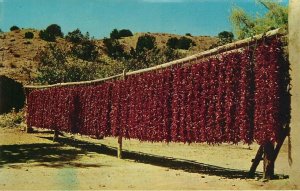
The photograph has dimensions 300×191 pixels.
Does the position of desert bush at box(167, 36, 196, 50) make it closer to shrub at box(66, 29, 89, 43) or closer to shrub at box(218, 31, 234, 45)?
shrub at box(218, 31, 234, 45)

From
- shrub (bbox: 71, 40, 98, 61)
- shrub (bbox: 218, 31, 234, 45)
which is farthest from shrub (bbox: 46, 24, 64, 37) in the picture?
shrub (bbox: 218, 31, 234, 45)

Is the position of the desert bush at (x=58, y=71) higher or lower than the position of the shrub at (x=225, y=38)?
lower

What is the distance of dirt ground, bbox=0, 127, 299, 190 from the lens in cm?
927

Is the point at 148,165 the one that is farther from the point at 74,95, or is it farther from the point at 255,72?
the point at 74,95

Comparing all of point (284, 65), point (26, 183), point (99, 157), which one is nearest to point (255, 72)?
point (284, 65)

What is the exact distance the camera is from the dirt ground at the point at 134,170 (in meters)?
9.27

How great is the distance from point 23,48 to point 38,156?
2251 inches

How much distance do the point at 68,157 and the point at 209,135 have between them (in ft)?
23.3

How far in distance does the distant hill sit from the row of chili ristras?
1356 inches

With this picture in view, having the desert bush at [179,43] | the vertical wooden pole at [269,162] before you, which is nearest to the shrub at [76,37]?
the desert bush at [179,43]

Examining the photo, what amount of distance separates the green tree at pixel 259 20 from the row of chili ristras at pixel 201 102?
968 inches

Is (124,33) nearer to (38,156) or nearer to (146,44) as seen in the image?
(146,44)

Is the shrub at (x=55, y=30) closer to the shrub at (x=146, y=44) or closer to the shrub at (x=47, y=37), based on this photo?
the shrub at (x=47, y=37)

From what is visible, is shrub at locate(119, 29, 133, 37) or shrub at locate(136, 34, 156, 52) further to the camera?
shrub at locate(119, 29, 133, 37)
